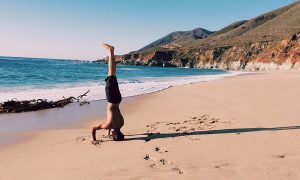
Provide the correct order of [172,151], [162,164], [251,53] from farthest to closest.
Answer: [251,53] → [172,151] → [162,164]

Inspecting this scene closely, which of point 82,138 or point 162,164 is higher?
point 162,164

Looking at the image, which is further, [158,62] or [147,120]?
[158,62]

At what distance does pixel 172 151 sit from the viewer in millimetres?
6773

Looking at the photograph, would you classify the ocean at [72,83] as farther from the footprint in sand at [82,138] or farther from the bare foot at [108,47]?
the bare foot at [108,47]

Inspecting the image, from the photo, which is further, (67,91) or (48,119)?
(67,91)

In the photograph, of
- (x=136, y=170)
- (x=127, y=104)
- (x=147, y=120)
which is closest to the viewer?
(x=136, y=170)

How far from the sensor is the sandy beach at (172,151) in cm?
552

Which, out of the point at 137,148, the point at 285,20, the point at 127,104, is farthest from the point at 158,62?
the point at 137,148

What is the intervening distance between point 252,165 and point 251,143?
1.45 meters

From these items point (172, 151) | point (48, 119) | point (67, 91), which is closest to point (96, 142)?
point (172, 151)

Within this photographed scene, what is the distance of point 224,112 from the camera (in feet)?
38.0

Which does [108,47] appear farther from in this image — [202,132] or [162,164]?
[162,164]

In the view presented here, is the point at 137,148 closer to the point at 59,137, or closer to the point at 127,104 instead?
the point at 59,137

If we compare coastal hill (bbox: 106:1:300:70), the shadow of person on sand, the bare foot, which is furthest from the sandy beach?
coastal hill (bbox: 106:1:300:70)
